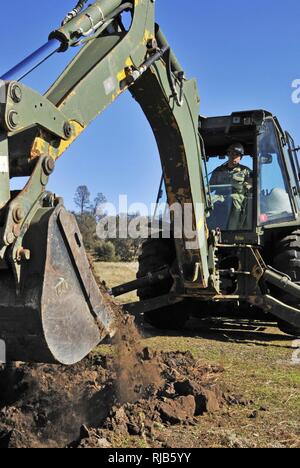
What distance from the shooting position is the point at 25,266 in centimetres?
289

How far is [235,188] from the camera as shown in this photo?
7.17m

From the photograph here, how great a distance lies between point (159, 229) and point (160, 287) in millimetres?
781

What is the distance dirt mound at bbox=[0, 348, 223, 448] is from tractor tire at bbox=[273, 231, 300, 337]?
2.45m

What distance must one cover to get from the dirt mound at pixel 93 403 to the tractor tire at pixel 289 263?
2.45 metres

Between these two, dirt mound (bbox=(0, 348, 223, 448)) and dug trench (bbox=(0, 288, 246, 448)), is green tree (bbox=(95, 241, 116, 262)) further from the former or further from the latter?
dirt mound (bbox=(0, 348, 223, 448))

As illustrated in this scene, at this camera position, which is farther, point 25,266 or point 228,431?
point 228,431

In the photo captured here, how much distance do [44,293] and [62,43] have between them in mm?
1633

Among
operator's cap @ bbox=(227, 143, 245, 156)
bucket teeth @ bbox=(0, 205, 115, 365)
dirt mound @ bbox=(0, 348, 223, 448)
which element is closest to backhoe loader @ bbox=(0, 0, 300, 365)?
bucket teeth @ bbox=(0, 205, 115, 365)

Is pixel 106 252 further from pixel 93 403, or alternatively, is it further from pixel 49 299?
pixel 49 299

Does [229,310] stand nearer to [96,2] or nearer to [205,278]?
[205,278]

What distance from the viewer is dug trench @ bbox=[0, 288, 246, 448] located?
130 inches

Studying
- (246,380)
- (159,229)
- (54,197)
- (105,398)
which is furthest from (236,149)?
(54,197)

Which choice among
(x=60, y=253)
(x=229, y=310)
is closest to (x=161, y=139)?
(x=60, y=253)

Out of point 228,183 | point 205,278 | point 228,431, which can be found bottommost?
point 228,431
